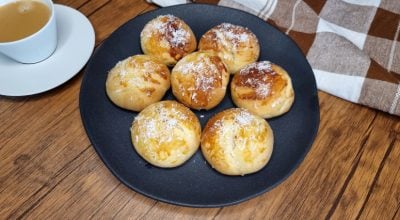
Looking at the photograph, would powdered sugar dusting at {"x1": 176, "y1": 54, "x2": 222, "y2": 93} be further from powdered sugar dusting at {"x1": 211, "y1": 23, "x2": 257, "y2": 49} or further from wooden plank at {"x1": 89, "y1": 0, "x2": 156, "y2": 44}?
wooden plank at {"x1": 89, "y1": 0, "x2": 156, "y2": 44}

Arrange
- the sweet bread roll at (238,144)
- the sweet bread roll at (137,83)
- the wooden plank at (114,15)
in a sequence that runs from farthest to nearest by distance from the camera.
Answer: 1. the wooden plank at (114,15)
2. the sweet bread roll at (137,83)
3. the sweet bread roll at (238,144)

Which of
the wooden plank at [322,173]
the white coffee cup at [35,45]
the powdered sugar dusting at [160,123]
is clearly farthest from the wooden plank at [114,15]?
the wooden plank at [322,173]

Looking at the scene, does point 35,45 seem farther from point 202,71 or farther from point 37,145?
point 202,71

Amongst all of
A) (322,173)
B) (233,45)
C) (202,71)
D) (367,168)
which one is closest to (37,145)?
(202,71)

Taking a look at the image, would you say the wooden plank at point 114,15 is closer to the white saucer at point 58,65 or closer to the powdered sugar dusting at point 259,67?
the white saucer at point 58,65

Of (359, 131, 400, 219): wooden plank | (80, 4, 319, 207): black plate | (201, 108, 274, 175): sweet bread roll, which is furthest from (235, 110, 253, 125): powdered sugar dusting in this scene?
(359, 131, 400, 219): wooden plank

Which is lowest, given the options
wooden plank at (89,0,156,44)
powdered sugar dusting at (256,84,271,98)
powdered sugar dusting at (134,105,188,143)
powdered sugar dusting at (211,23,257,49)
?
wooden plank at (89,0,156,44)
